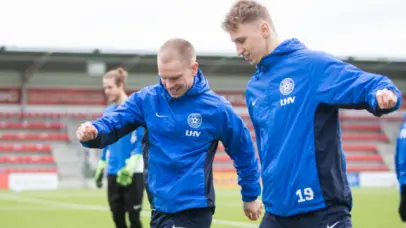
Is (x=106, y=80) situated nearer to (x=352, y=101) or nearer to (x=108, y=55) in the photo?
(x=352, y=101)

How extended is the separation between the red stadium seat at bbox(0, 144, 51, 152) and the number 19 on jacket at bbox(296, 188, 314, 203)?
33.0m

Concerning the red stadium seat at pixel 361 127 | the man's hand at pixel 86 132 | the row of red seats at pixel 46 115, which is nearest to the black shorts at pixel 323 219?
the man's hand at pixel 86 132

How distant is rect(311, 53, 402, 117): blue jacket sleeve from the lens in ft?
11.1

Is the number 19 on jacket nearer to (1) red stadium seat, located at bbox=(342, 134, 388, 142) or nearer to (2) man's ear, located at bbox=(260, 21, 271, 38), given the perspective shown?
(2) man's ear, located at bbox=(260, 21, 271, 38)

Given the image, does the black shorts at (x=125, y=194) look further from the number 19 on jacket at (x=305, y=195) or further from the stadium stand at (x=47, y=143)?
the stadium stand at (x=47, y=143)

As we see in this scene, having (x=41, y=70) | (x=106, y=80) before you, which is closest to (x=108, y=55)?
(x=41, y=70)

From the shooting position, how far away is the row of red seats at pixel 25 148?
35.1 m

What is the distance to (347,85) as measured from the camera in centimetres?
362

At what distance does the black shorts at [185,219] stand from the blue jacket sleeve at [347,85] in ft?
4.54

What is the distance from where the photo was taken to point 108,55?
3766 centimetres

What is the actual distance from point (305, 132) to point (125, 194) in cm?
535

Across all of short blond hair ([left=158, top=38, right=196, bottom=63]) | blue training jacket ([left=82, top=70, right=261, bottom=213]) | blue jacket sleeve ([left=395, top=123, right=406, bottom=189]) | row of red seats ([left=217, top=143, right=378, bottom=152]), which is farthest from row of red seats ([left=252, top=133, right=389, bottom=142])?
short blond hair ([left=158, top=38, right=196, bottom=63])

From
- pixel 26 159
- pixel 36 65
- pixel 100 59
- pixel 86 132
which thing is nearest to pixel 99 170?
pixel 86 132

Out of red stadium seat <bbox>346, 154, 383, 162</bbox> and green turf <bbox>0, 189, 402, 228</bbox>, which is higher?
green turf <bbox>0, 189, 402, 228</bbox>
